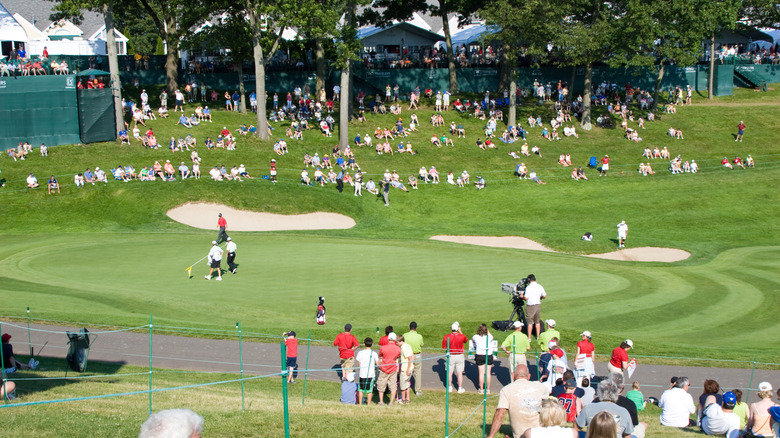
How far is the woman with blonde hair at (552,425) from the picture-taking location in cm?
917

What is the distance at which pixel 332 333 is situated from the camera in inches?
864

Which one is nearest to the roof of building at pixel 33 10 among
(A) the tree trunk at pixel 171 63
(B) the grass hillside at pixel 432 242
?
(A) the tree trunk at pixel 171 63

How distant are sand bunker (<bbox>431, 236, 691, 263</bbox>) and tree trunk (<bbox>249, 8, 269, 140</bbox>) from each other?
760 inches

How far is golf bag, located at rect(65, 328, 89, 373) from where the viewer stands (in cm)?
1833

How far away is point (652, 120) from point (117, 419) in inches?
2384

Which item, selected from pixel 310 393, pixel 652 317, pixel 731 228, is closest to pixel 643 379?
pixel 652 317

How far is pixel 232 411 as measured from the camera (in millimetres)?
13617

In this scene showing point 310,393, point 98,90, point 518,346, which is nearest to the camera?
point 310,393

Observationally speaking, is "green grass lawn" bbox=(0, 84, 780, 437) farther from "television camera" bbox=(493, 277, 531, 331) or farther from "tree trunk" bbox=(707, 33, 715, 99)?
"tree trunk" bbox=(707, 33, 715, 99)

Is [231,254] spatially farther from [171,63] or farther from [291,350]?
[171,63]

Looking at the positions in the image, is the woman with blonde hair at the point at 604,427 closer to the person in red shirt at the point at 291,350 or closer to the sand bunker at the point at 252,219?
the person in red shirt at the point at 291,350

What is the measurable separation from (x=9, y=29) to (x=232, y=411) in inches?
2263

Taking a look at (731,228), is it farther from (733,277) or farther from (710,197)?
(733,277)

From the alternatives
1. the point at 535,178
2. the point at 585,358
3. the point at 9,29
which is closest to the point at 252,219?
the point at 535,178
